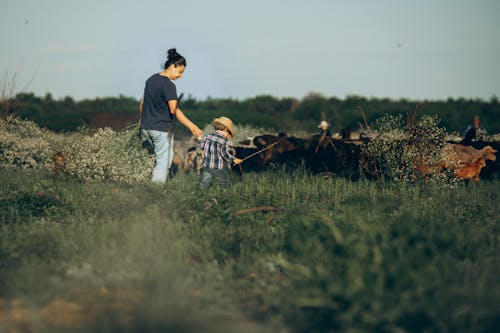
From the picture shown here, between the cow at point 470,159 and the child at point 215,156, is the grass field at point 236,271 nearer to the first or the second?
the child at point 215,156

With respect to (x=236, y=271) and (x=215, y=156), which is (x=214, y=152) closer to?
(x=215, y=156)

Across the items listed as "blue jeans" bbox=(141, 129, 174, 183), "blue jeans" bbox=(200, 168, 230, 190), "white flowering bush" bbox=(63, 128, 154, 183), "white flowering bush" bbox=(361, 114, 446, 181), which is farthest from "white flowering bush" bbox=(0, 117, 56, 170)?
"white flowering bush" bbox=(361, 114, 446, 181)

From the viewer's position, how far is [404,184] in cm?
772

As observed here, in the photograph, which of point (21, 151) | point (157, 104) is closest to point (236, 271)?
point (157, 104)

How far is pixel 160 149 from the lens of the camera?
8.18 m

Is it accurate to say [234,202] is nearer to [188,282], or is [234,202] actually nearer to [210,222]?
[210,222]

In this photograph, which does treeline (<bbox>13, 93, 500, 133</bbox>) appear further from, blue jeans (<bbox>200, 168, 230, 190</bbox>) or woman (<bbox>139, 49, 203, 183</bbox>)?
blue jeans (<bbox>200, 168, 230, 190</bbox>)

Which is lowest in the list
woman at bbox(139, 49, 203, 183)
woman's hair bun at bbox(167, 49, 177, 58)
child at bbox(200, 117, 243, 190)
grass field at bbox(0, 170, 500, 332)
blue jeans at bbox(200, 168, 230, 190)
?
grass field at bbox(0, 170, 500, 332)

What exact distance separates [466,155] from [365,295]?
23.1 ft

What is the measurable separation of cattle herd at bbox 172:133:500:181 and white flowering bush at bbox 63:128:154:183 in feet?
4.04

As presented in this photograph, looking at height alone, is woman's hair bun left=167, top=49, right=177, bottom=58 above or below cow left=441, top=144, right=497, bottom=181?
above

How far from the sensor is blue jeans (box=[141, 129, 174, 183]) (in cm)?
807

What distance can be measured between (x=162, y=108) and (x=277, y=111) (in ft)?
86.6

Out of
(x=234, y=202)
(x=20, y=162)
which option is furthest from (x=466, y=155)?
(x=20, y=162)
